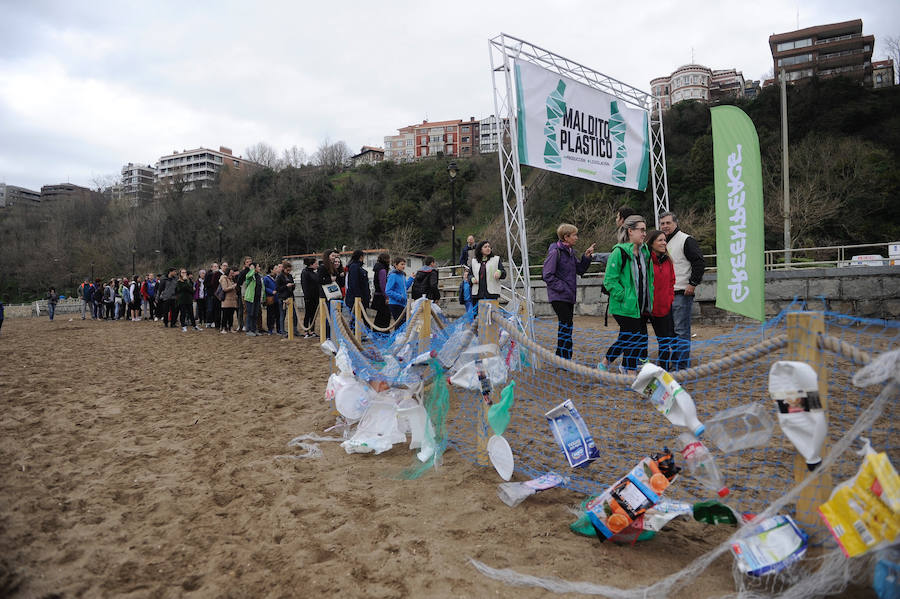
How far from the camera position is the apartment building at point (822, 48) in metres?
45.8

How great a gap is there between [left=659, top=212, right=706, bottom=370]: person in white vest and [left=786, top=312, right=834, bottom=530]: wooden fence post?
3077 millimetres

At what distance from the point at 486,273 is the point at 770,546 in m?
5.48

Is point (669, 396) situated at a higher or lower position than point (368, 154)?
lower

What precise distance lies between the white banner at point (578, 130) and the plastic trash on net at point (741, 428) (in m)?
4.47

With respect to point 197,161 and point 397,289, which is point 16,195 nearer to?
point 197,161

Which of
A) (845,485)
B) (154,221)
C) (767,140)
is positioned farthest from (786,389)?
(154,221)

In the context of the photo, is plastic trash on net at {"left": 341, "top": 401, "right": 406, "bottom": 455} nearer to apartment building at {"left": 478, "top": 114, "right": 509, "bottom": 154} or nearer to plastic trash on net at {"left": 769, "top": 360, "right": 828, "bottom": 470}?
plastic trash on net at {"left": 769, "top": 360, "right": 828, "bottom": 470}

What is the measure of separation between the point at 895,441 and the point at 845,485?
1.24 meters

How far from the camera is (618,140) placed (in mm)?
7137

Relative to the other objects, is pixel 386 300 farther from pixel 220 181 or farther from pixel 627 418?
pixel 220 181

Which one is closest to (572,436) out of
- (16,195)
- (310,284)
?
(310,284)

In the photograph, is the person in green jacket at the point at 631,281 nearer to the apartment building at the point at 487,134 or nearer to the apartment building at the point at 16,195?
the apartment building at the point at 487,134

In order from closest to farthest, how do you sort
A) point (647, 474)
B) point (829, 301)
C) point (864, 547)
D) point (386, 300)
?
point (864, 547)
point (647, 474)
point (386, 300)
point (829, 301)

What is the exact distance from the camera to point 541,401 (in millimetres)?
4637
